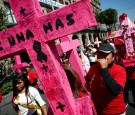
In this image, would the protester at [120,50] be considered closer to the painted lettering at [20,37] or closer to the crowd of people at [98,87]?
the crowd of people at [98,87]

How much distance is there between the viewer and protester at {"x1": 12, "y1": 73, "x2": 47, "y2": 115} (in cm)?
297

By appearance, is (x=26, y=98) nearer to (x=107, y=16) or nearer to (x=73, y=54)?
(x=73, y=54)

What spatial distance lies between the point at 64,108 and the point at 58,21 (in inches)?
23.7

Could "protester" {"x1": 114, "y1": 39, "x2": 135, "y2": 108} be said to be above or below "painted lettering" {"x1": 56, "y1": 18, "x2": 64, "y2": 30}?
below

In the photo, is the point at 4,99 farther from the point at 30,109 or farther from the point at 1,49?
the point at 1,49

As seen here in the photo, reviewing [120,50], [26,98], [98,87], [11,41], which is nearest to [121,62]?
[120,50]

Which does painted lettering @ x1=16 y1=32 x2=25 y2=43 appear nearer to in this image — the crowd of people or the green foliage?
the crowd of people

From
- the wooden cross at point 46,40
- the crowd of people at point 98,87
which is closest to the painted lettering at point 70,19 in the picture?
the wooden cross at point 46,40

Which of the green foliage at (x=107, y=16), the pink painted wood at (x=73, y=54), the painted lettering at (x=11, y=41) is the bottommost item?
the pink painted wood at (x=73, y=54)

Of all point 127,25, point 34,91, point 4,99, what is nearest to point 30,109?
point 34,91

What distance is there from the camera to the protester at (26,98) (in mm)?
2967

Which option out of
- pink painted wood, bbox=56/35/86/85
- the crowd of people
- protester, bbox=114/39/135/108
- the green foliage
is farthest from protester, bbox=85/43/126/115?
the green foliage

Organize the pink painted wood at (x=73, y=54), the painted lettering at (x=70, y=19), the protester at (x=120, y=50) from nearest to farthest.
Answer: the painted lettering at (x=70, y=19), the pink painted wood at (x=73, y=54), the protester at (x=120, y=50)

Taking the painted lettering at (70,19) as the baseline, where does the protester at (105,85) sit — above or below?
below
